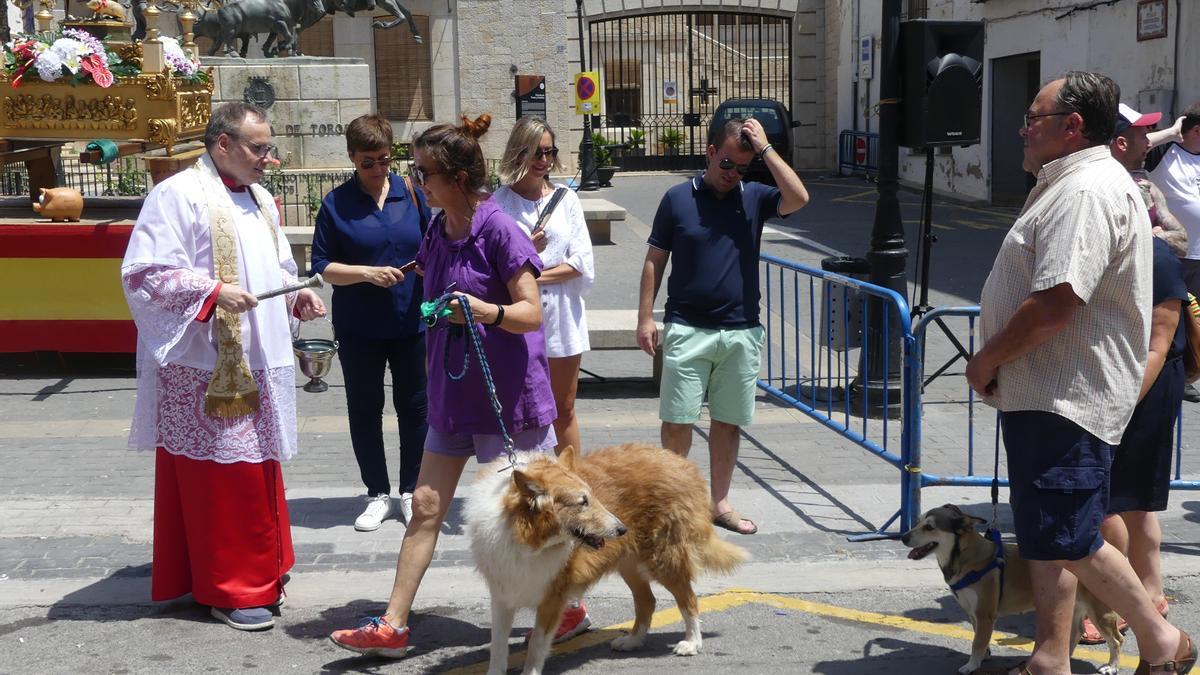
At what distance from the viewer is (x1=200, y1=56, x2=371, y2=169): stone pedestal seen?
17.2m

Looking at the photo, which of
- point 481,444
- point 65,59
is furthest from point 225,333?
point 65,59

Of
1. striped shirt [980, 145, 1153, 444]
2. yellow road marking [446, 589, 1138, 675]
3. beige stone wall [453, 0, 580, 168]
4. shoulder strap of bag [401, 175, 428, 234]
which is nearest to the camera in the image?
striped shirt [980, 145, 1153, 444]

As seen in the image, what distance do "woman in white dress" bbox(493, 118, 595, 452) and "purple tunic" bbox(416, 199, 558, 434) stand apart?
1277mm

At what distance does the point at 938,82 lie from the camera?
8344mm

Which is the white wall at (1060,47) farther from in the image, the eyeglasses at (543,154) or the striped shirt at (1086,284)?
the striped shirt at (1086,284)

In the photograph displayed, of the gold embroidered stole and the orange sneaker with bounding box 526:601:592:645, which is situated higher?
the gold embroidered stole

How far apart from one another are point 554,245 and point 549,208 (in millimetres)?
177

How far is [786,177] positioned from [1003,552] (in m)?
1.97

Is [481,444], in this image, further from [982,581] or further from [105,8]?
[105,8]

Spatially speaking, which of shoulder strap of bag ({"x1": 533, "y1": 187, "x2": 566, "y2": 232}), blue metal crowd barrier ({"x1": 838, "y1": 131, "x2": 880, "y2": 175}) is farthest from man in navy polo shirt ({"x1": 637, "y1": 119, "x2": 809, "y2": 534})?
blue metal crowd barrier ({"x1": 838, "y1": 131, "x2": 880, "y2": 175})

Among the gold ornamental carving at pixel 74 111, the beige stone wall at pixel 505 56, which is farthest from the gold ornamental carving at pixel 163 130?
the beige stone wall at pixel 505 56

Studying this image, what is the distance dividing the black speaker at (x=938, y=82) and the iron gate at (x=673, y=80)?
23.0 m

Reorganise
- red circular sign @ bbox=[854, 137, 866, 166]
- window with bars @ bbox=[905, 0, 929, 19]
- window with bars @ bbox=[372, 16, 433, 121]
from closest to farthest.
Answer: window with bars @ bbox=[905, 0, 929, 19] < red circular sign @ bbox=[854, 137, 866, 166] < window with bars @ bbox=[372, 16, 433, 121]

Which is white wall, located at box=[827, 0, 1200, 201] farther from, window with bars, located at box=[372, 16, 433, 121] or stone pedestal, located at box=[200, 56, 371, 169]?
stone pedestal, located at box=[200, 56, 371, 169]
